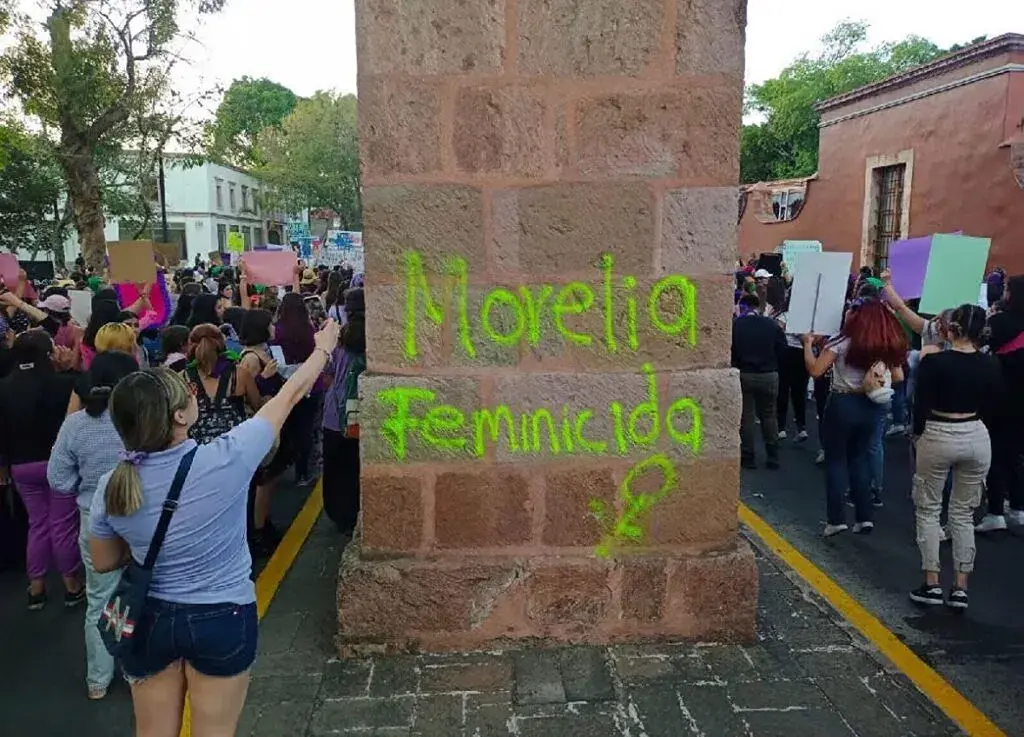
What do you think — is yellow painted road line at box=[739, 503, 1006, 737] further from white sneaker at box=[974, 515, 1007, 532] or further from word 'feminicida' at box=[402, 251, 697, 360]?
word 'feminicida' at box=[402, 251, 697, 360]

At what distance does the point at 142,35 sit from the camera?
18688mm

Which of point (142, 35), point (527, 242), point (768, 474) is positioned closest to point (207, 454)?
point (527, 242)

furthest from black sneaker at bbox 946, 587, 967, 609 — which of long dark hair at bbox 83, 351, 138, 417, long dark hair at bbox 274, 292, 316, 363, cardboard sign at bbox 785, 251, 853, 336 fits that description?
long dark hair at bbox 274, 292, 316, 363

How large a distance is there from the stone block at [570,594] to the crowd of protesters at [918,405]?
2.01 metres

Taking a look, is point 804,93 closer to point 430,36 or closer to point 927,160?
point 927,160

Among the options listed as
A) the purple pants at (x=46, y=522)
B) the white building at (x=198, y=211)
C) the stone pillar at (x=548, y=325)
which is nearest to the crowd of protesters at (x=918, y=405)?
the stone pillar at (x=548, y=325)

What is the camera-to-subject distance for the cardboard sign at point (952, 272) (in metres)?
5.04

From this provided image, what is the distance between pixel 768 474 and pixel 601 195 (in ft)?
15.1

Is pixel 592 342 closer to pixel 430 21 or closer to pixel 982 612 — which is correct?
pixel 430 21

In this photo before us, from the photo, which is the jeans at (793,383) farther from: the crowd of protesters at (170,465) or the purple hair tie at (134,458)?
the purple hair tie at (134,458)

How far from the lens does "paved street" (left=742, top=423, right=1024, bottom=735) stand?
3.90 m

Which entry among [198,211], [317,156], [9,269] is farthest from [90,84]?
[198,211]

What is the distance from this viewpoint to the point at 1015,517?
6172 millimetres

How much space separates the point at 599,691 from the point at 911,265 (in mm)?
3547
